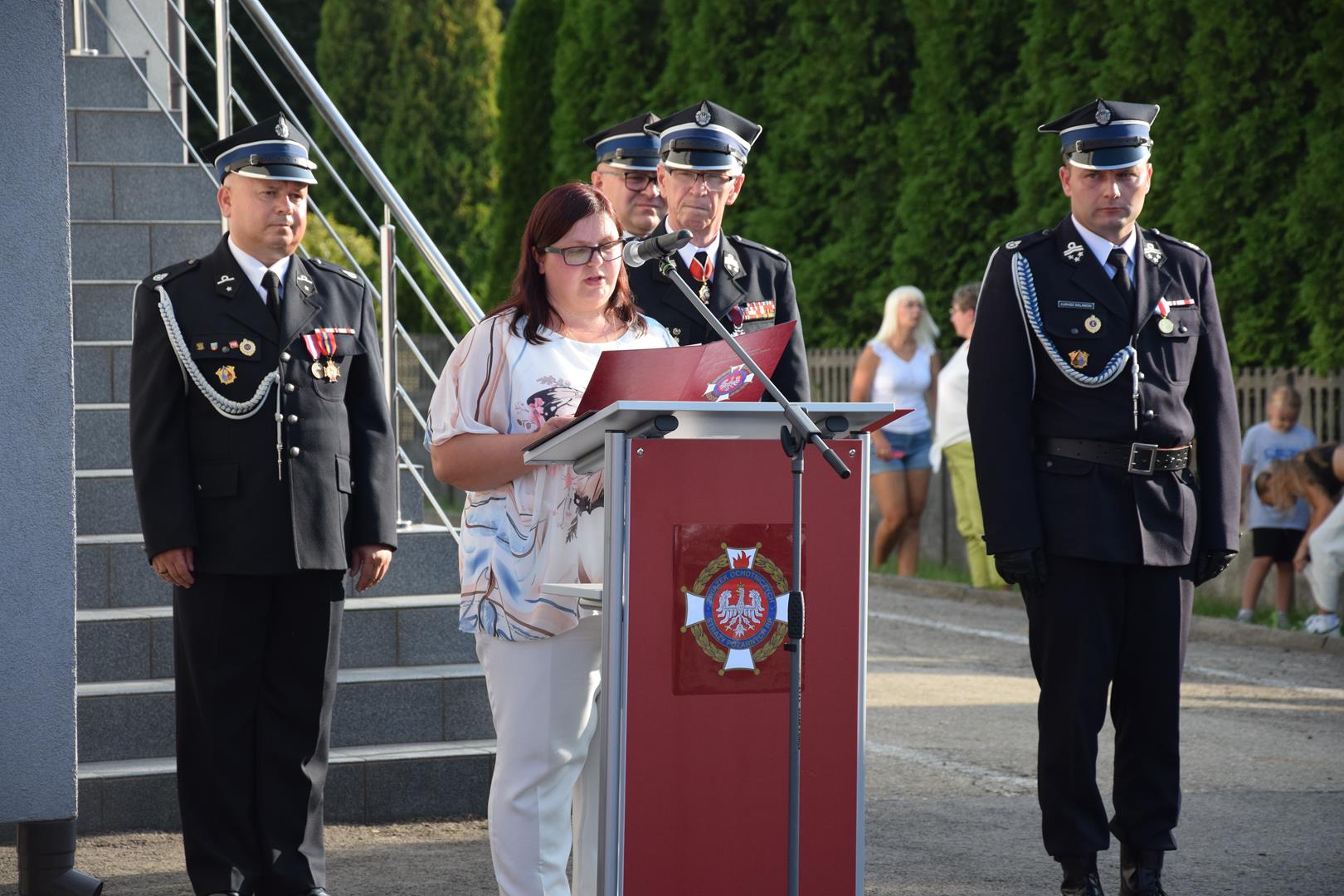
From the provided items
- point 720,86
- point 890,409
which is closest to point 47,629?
point 890,409

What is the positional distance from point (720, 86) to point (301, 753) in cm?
1319

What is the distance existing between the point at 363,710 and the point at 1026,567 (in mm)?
2340

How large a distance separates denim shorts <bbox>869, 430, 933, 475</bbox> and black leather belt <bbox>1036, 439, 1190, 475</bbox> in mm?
7312

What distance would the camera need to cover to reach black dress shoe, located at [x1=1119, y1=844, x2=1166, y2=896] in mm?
4859

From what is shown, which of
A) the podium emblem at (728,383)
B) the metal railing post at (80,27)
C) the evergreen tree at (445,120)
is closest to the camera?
the podium emblem at (728,383)

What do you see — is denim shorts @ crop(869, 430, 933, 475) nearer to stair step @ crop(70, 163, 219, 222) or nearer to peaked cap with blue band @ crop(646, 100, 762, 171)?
stair step @ crop(70, 163, 219, 222)

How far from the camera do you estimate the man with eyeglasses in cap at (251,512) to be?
15.6 ft

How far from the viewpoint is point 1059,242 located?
5.09m

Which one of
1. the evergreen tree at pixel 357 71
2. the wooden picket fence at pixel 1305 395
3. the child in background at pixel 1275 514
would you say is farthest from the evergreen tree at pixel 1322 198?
the evergreen tree at pixel 357 71

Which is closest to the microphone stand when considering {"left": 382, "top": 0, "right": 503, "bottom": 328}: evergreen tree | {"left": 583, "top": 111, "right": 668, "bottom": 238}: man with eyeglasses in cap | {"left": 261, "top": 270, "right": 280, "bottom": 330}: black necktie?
{"left": 261, "top": 270, "right": 280, "bottom": 330}: black necktie

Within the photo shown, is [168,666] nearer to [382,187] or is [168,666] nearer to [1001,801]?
[382,187]

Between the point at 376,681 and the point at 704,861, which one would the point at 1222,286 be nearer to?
the point at 376,681

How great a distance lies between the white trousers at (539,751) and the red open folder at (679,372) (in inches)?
24.5

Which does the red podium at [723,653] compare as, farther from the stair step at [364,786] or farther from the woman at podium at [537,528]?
the stair step at [364,786]
